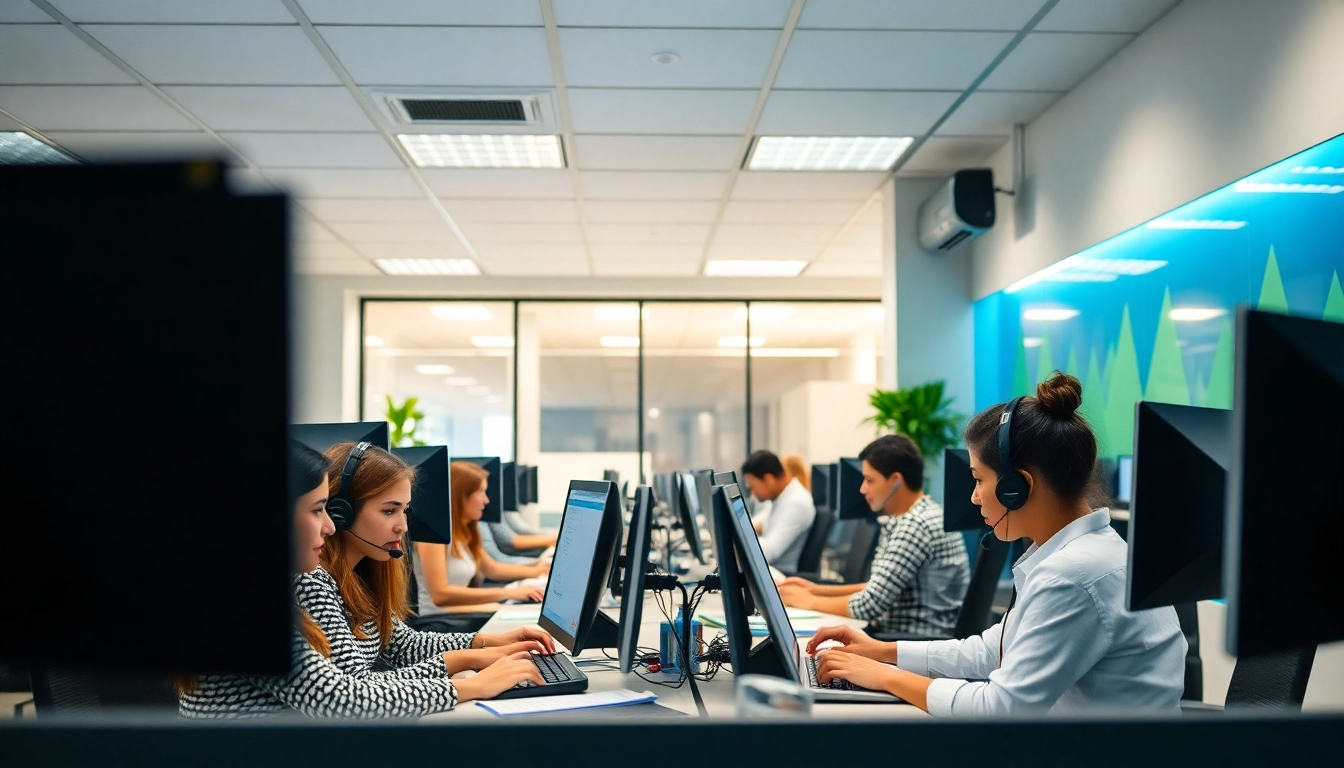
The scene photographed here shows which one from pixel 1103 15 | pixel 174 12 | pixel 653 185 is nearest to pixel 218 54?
pixel 174 12

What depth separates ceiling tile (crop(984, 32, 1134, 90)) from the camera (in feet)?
12.6

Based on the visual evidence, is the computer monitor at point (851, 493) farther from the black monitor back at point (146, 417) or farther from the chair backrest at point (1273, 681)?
the black monitor back at point (146, 417)

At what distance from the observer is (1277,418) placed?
76 cm

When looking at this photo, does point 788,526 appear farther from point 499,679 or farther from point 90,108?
point 90,108

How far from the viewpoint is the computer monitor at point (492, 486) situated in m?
4.17

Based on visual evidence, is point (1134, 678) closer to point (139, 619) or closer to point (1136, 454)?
point (1136, 454)

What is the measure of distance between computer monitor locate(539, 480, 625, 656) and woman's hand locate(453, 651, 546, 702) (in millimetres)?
129

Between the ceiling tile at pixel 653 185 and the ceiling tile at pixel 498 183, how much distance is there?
161 mm

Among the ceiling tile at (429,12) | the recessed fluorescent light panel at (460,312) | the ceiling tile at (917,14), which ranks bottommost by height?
the recessed fluorescent light panel at (460,312)

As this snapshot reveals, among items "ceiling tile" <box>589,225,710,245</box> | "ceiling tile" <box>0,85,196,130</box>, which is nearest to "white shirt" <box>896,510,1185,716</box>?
"ceiling tile" <box>0,85,196,130</box>

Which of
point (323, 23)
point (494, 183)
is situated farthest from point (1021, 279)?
point (323, 23)

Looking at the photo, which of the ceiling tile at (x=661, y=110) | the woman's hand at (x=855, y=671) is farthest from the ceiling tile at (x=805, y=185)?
the woman's hand at (x=855, y=671)

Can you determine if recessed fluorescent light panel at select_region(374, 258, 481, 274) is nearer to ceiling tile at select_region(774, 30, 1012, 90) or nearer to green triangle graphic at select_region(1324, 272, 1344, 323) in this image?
ceiling tile at select_region(774, 30, 1012, 90)

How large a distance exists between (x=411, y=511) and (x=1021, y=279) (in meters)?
3.81
